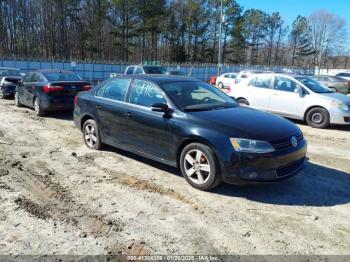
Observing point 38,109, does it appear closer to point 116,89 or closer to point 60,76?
point 60,76

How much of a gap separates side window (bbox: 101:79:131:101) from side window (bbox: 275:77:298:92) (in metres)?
6.30

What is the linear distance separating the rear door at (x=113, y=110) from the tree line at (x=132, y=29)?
49685 millimetres

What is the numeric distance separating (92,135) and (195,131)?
2936 mm

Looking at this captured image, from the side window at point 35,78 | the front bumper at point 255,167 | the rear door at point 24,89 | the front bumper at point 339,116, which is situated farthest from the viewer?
the rear door at point 24,89

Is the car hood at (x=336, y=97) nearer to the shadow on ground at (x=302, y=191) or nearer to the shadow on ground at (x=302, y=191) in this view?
the shadow on ground at (x=302, y=191)

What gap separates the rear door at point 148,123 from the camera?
5241 millimetres

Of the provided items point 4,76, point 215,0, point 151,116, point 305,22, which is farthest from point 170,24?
point 151,116

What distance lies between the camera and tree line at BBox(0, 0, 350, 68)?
2122 inches

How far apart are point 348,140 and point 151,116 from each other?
19.2 feet

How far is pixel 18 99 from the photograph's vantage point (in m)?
13.0

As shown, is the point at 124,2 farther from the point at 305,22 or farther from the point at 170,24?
the point at 305,22

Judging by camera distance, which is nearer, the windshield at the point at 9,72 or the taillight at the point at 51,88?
the taillight at the point at 51,88

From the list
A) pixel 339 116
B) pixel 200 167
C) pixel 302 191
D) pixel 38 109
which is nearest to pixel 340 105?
pixel 339 116

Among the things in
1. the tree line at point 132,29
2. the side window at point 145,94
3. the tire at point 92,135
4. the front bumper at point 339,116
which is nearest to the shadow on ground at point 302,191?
the side window at point 145,94
